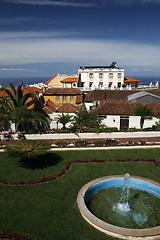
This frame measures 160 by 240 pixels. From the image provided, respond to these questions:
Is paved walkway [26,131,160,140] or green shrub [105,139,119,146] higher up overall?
paved walkway [26,131,160,140]

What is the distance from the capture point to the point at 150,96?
1510 inches

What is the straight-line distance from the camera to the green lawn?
35.1ft

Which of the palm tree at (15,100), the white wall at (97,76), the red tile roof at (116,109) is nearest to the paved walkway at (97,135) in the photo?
the palm tree at (15,100)

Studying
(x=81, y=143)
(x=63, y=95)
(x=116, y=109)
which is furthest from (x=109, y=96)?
(x=81, y=143)

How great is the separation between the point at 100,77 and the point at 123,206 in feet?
173

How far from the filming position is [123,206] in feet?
42.3

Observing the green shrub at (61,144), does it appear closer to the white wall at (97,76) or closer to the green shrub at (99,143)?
the green shrub at (99,143)

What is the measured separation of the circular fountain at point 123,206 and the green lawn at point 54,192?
53 cm

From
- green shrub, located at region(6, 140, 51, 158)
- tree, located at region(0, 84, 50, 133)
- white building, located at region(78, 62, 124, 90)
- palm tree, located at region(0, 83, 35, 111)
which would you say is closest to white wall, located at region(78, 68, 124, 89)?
white building, located at region(78, 62, 124, 90)

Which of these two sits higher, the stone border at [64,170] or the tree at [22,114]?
the tree at [22,114]

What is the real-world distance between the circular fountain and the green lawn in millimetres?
528

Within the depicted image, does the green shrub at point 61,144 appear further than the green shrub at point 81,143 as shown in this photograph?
No

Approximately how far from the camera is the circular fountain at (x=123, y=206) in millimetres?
10461

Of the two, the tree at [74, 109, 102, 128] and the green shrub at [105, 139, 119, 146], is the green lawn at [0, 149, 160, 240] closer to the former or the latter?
the green shrub at [105, 139, 119, 146]
